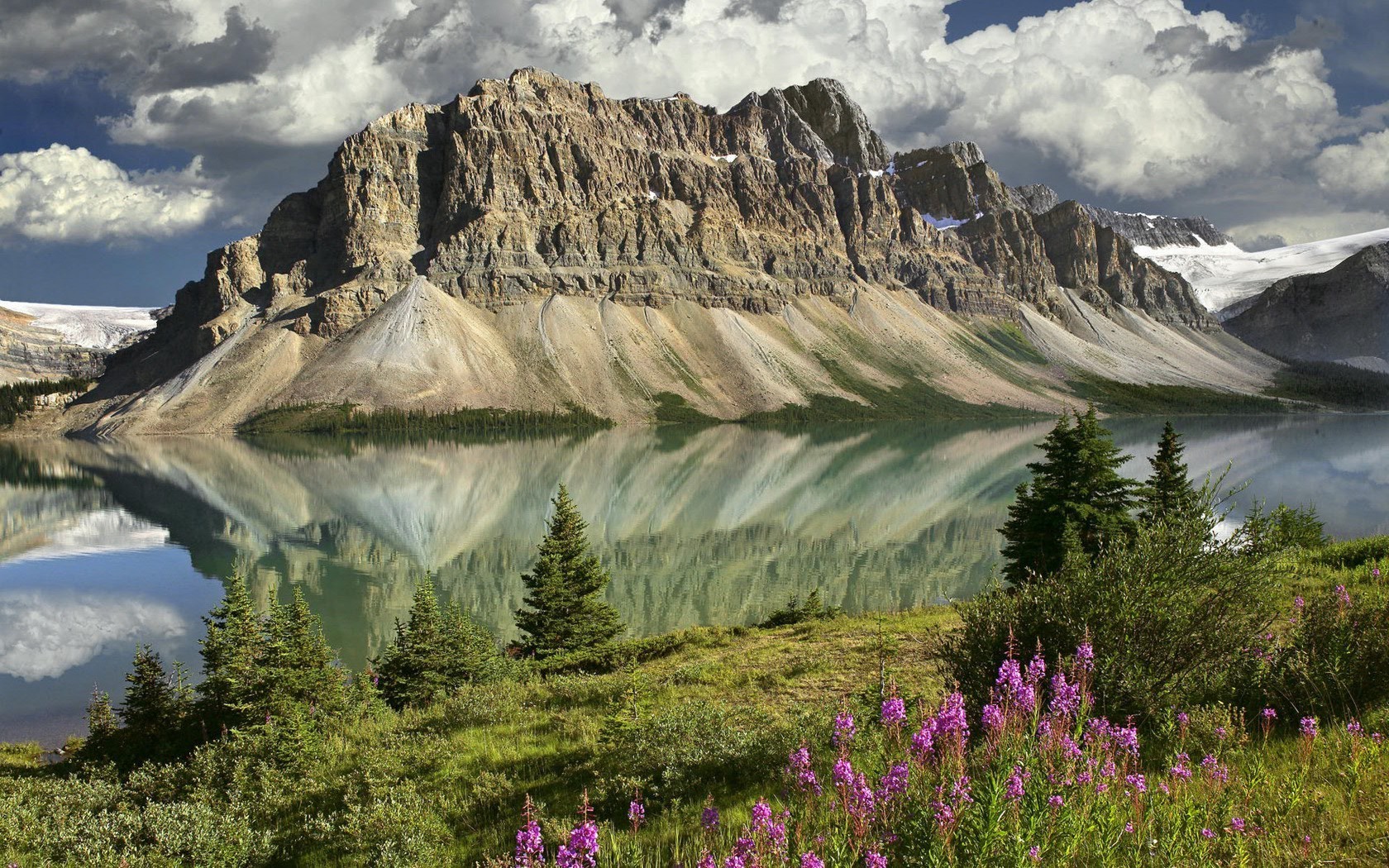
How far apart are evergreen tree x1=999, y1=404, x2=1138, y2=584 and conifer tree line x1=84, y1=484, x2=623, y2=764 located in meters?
13.9

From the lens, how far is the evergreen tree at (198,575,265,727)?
1767 cm

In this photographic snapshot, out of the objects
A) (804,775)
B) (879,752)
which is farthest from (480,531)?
(804,775)

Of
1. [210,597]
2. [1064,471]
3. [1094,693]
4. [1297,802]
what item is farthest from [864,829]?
[210,597]

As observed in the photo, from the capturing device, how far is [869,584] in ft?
136

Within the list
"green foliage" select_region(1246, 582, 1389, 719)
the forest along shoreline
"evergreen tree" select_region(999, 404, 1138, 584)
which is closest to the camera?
the forest along shoreline

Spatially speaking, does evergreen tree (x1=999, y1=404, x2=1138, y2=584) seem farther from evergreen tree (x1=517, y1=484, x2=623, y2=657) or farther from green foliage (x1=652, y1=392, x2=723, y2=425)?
green foliage (x1=652, y1=392, x2=723, y2=425)

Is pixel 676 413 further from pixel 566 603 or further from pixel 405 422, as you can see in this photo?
pixel 566 603

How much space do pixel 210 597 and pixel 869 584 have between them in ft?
117

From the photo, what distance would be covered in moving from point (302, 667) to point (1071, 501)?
2273cm

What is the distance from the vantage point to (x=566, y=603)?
24.4 metres

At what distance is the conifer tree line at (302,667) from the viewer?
17.8 meters

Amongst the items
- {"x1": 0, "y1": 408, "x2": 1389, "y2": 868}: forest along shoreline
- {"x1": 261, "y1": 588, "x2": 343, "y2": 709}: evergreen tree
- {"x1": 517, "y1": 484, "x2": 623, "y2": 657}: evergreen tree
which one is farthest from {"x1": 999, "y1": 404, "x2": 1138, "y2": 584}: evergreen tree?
{"x1": 261, "y1": 588, "x2": 343, "y2": 709}: evergreen tree

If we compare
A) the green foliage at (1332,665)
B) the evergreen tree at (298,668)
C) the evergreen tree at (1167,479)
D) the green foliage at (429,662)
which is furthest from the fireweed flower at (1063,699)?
the evergreen tree at (1167,479)

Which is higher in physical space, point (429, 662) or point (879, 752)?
point (879, 752)
